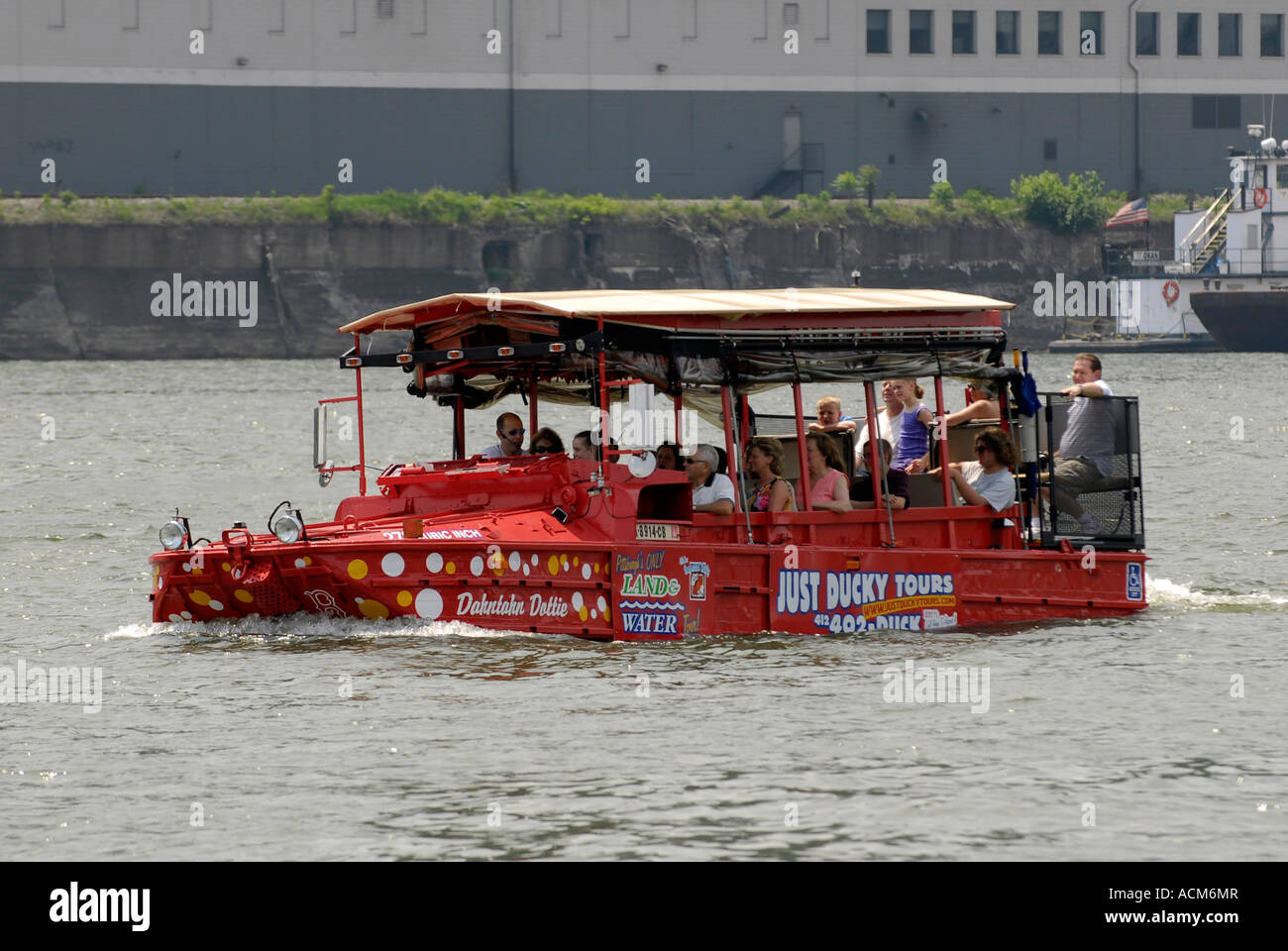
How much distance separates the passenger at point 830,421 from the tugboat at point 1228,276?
64805mm

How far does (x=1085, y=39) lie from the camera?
81.6 metres

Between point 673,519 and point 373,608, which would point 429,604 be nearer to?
point 373,608

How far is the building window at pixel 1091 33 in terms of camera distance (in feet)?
268

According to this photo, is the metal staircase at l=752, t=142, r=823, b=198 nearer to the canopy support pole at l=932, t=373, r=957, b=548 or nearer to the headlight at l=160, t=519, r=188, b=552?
the canopy support pole at l=932, t=373, r=957, b=548

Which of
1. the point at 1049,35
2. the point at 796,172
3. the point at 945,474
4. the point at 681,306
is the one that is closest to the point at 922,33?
the point at 1049,35

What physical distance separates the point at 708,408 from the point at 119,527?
1420cm

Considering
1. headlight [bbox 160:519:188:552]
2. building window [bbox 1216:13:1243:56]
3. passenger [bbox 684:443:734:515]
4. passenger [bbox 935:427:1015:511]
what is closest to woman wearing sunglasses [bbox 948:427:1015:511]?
passenger [bbox 935:427:1015:511]

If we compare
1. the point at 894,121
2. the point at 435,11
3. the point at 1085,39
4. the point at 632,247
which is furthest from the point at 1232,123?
the point at 435,11

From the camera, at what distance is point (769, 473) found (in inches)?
647

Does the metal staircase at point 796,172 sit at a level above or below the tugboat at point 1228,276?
above

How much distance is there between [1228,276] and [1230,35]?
10.6m

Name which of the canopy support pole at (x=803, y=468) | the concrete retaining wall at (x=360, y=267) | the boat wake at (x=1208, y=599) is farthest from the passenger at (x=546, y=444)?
the concrete retaining wall at (x=360, y=267)

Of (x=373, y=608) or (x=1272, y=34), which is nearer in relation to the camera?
(x=373, y=608)

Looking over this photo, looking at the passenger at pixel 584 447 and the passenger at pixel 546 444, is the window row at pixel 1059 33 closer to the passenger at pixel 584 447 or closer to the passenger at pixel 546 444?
the passenger at pixel 546 444
